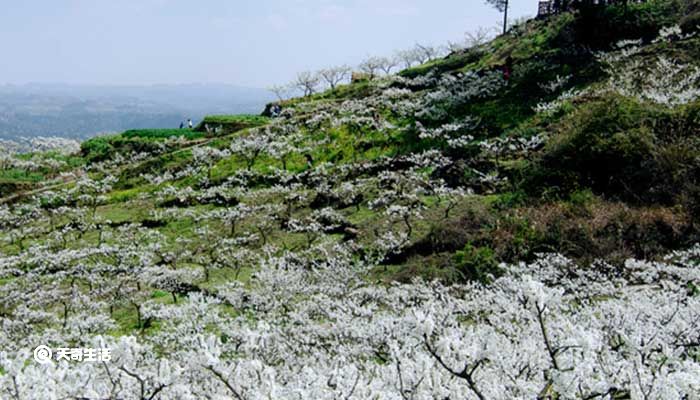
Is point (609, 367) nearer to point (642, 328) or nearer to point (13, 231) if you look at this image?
point (642, 328)

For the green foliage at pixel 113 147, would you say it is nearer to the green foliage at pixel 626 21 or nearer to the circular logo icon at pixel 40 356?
the green foliage at pixel 626 21

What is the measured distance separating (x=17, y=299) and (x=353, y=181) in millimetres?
17102

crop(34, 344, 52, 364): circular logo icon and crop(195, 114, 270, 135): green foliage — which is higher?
crop(195, 114, 270, 135): green foliage

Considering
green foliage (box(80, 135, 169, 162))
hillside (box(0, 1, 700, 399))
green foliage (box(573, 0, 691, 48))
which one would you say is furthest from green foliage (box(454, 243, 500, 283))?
green foliage (box(80, 135, 169, 162))

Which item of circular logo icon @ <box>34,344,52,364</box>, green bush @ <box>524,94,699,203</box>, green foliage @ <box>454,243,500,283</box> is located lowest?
green foliage @ <box>454,243,500,283</box>

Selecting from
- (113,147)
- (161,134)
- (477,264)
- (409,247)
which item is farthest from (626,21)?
(113,147)

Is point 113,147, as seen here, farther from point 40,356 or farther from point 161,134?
point 40,356

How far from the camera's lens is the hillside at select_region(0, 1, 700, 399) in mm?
5699

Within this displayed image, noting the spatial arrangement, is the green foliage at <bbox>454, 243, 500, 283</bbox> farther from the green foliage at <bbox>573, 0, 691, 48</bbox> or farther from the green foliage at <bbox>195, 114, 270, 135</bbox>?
the green foliage at <bbox>195, 114, 270, 135</bbox>

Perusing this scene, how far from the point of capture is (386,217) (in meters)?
22.7

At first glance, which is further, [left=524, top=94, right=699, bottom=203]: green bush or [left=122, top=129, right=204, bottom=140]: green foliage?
[left=122, top=129, right=204, bottom=140]: green foliage

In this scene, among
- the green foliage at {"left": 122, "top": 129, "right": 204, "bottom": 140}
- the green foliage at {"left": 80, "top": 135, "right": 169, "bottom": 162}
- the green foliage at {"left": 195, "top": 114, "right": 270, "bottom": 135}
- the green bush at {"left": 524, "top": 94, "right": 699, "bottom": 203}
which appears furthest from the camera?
the green foliage at {"left": 122, "top": 129, "right": 204, "bottom": 140}

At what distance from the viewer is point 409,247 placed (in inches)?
757

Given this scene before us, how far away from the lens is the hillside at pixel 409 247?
18.7 feet
